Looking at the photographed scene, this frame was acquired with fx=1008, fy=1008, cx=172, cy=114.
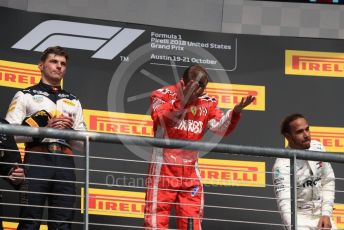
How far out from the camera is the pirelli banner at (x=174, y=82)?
24.3ft

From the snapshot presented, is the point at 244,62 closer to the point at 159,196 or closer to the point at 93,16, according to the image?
the point at 93,16

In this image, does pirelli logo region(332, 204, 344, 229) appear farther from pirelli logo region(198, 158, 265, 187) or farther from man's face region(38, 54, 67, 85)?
man's face region(38, 54, 67, 85)

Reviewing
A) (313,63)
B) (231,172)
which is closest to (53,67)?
(231,172)

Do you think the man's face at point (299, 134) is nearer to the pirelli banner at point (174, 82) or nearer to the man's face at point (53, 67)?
the pirelli banner at point (174, 82)

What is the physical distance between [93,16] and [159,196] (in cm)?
226

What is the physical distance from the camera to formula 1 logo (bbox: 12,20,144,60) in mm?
7516

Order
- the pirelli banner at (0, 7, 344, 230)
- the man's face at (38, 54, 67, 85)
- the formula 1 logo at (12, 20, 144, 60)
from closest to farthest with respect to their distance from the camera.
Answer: the man's face at (38, 54, 67, 85) → the pirelli banner at (0, 7, 344, 230) → the formula 1 logo at (12, 20, 144, 60)

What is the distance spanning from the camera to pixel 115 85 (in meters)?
7.66

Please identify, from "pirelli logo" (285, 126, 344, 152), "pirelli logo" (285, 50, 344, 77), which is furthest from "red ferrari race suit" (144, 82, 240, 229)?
"pirelli logo" (285, 50, 344, 77)

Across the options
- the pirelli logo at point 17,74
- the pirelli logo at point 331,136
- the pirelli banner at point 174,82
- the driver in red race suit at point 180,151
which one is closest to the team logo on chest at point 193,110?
the driver in red race suit at point 180,151

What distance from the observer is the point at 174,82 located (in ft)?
25.3

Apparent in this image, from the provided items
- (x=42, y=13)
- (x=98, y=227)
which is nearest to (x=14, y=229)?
(x=98, y=227)

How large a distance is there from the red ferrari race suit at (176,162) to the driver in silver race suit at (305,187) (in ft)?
1.38

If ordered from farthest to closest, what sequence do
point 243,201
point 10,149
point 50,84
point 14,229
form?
point 243,201 < point 14,229 < point 50,84 < point 10,149
